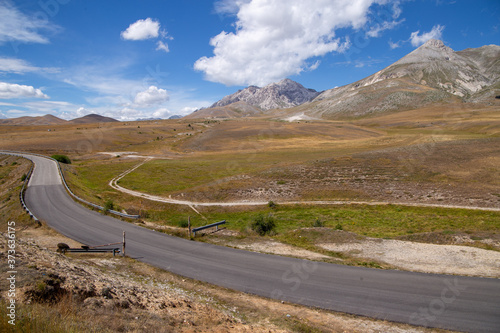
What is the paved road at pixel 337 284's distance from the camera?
1133cm

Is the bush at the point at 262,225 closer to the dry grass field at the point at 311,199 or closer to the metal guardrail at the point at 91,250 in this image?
the dry grass field at the point at 311,199

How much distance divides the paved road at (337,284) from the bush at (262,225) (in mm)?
6887

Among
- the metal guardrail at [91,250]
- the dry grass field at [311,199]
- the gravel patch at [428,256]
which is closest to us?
the dry grass field at [311,199]

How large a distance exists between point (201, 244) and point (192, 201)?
2314 cm

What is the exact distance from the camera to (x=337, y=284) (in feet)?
45.7

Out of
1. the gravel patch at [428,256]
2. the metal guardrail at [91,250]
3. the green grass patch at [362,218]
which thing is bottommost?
the green grass patch at [362,218]

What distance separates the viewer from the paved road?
37.2 ft

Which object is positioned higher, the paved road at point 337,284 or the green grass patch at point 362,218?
the paved road at point 337,284

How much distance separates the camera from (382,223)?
29.7 meters

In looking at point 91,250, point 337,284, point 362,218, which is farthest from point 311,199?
point 91,250

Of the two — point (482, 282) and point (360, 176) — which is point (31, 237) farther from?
point (360, 176)

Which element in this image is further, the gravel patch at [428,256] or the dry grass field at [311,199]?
the gravel patch at [428,256]

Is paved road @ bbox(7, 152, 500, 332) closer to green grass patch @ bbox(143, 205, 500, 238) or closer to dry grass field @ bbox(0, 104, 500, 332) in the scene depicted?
dry grass field @ bbox(0, 104, 500, 332)

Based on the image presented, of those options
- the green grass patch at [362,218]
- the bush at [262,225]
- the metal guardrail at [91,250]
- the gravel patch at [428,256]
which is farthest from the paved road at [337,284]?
the green grass patch at [362,218]
